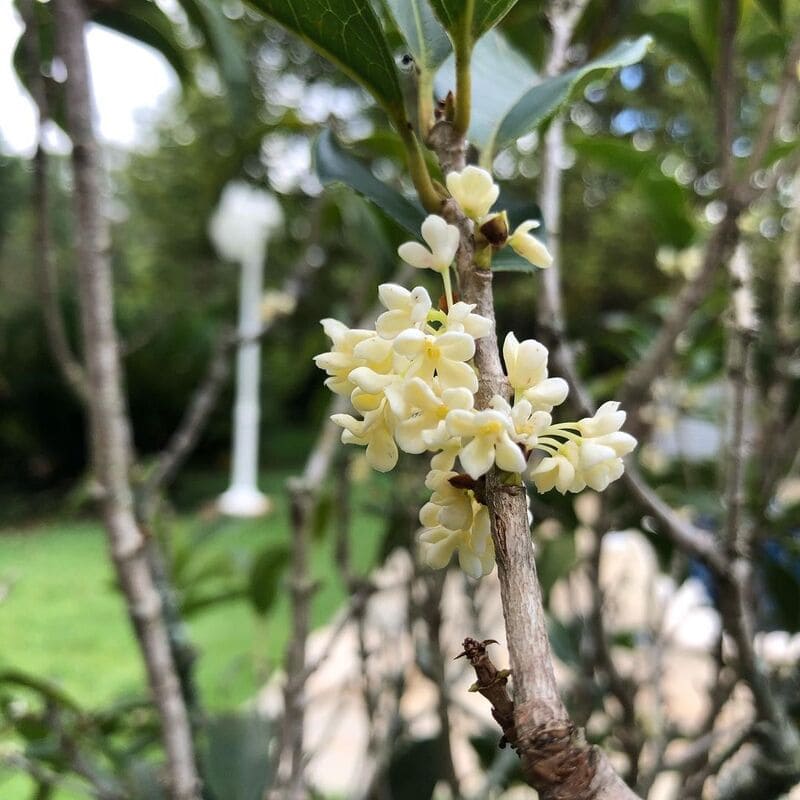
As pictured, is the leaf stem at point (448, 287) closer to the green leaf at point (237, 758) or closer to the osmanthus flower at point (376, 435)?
the osmanthus flower at point (376, 435)

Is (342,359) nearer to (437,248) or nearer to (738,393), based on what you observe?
(437,248)

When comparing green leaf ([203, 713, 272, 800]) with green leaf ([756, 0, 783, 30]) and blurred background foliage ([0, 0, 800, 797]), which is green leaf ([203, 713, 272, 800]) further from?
green leaf ([756, 0, 783, 30])

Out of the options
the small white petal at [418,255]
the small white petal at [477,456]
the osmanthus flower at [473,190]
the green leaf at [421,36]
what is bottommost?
the small white petal at [477,456]

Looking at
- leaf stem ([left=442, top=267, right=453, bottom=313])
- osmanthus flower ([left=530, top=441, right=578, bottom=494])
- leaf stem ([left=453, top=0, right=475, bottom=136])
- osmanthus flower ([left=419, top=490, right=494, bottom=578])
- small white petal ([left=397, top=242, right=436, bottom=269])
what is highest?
leaf stem ([left=453, top=0, right=475, bottom=136])

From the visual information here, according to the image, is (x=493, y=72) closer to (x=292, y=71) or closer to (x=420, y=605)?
(x=420, y=605)

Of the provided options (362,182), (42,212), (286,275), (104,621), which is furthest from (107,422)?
(286,275)

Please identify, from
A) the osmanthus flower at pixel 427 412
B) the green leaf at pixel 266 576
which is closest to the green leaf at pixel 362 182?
the osmanthus flower at pixel 427 412

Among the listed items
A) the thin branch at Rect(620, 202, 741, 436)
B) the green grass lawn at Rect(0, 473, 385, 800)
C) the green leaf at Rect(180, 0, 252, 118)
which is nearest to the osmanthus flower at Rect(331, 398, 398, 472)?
the thin branch at Rect(620, 202, 741, 436)
